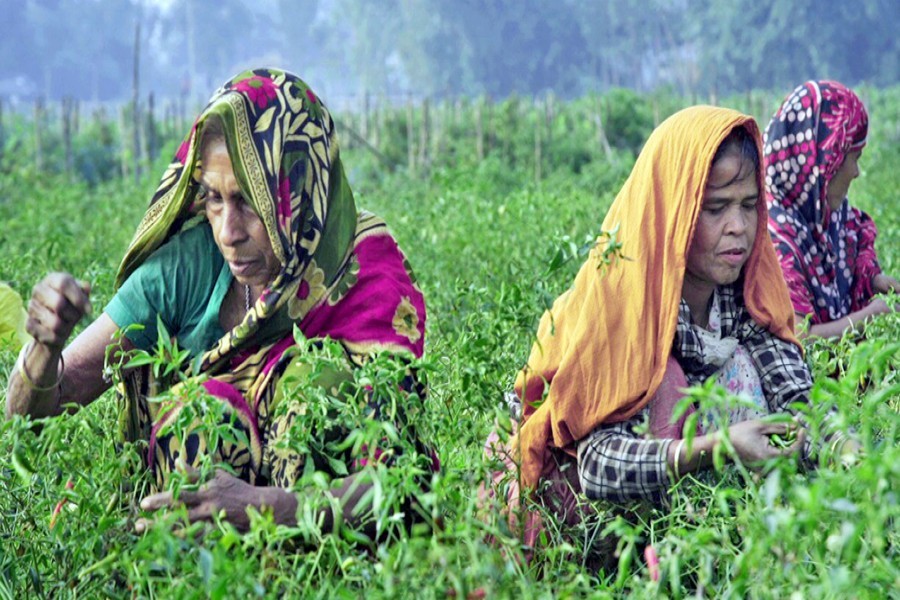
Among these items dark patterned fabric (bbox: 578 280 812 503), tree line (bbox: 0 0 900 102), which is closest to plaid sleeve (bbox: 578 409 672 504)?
dark patterned fabric (bbox: 578 280 812 503)

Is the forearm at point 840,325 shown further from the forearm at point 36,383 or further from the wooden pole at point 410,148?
the wooden pole at point 410,148

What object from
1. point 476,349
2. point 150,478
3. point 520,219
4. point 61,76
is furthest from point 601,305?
point 61,76

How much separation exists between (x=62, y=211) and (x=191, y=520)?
256 inches

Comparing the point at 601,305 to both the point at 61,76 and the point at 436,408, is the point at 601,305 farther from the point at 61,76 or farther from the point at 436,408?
the point at 61,76

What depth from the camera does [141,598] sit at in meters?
2.05

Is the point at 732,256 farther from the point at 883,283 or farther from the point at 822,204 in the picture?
the point at 883,283

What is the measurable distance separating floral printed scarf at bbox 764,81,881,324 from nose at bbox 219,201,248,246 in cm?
195

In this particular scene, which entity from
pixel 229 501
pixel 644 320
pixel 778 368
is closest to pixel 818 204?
pixel 778 368

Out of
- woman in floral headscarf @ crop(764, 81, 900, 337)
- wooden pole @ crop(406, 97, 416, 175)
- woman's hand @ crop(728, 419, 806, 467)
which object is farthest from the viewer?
wooden pole @ crop(406, 97, 416, 175)

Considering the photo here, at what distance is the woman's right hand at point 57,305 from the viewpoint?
239cm

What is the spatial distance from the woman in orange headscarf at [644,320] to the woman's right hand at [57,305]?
88 cm

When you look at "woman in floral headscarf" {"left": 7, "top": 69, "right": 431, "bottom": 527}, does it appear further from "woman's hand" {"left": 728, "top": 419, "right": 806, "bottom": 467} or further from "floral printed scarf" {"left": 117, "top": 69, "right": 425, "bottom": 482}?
"woman's hand" {"left": 728, "top": 419, "right": 806, "bottom": 467}

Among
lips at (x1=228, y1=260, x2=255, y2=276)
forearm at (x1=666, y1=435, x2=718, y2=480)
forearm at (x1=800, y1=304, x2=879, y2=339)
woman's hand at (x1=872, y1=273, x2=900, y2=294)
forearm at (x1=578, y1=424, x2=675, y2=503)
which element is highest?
lips at (x1=228, y1=260, x2=255, y2=276)

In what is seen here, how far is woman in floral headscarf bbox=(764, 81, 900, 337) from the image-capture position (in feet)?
13.8
